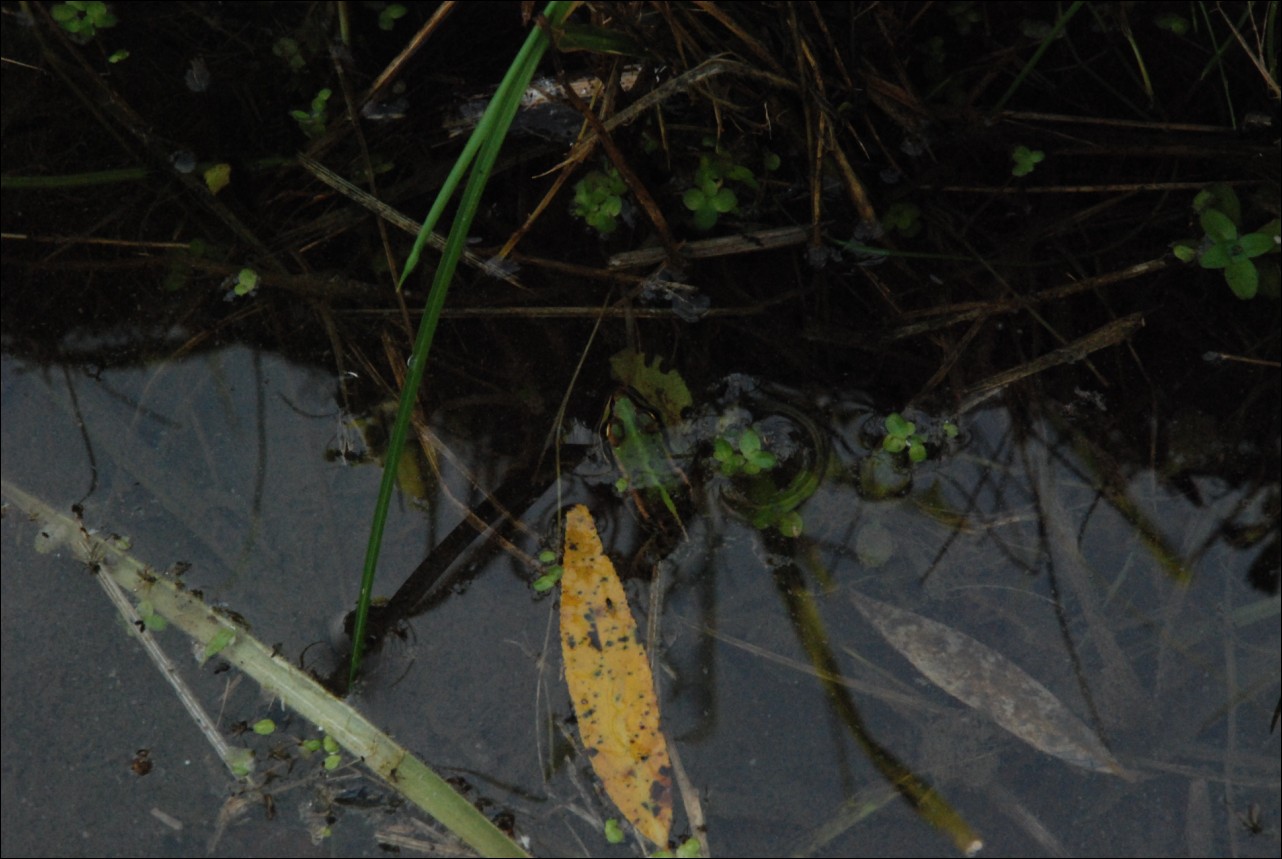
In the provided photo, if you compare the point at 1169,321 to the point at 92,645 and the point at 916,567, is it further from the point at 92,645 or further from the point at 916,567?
the point at 92,645

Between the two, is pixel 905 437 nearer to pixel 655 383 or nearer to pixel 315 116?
pixel 655 383

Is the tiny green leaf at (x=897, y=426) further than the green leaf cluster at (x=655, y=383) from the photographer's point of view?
No

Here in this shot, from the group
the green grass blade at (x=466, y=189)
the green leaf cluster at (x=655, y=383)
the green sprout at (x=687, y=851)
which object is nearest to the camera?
the green grass blade at (x=466, y=189)

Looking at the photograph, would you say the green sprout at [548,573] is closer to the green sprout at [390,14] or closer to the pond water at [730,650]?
the pond water at [730,650]

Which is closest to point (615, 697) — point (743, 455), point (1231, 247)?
point (743, 455)

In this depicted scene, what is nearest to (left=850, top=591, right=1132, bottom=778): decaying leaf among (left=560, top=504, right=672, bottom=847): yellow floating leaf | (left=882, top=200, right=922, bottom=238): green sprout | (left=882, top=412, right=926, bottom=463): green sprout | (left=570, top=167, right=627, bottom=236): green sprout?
(left=882, top=412, right=926, bottom=463): green sprout

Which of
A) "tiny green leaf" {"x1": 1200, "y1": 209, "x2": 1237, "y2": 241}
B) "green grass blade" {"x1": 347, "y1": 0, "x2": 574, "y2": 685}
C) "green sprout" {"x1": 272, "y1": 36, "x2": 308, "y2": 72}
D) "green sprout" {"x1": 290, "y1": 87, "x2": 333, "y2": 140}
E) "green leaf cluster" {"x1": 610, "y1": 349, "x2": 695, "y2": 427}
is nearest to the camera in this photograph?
"green grass blade" {"x1": 347, "y1": 0, "x2": 574, "y2": 685}

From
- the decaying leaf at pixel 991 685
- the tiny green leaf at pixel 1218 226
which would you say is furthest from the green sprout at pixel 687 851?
the tiny green leaf at pixel 1218 226

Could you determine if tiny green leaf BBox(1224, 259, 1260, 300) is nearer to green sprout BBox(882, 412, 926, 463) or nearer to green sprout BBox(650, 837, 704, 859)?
green sprout BBox(882, 412, 926, 463)
